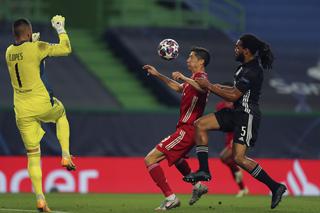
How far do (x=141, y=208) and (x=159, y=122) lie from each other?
24.1 ft

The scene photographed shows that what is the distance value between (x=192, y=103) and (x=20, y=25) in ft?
8.87

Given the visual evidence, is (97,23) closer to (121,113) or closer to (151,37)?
(151,37)

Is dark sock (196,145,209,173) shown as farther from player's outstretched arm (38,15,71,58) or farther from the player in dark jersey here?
player's outstretched arm (38,15,71,58)

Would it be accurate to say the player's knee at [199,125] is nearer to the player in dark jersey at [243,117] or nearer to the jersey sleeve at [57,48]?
the player in dark jersey at [243,117]

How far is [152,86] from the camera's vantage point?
1009 inches

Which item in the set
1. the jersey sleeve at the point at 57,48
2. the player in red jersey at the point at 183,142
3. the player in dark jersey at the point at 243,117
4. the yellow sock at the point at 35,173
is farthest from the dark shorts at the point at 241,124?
the yellow sock at the point at 35,173

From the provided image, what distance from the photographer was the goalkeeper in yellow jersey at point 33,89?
13.5 meters

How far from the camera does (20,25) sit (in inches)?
531

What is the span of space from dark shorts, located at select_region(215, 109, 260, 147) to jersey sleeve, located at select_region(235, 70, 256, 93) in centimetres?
35

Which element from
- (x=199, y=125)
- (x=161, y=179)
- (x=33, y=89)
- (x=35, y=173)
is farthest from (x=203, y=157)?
(x=33, y=89)

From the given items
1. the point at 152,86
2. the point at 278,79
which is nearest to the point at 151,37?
the point at 152,86

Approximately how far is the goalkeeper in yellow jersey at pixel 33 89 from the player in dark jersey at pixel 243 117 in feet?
6.17

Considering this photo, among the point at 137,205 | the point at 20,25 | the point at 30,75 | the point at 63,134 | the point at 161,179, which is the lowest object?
the point at 137,205

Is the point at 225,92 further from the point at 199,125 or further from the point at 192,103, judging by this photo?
the point at 192,103
